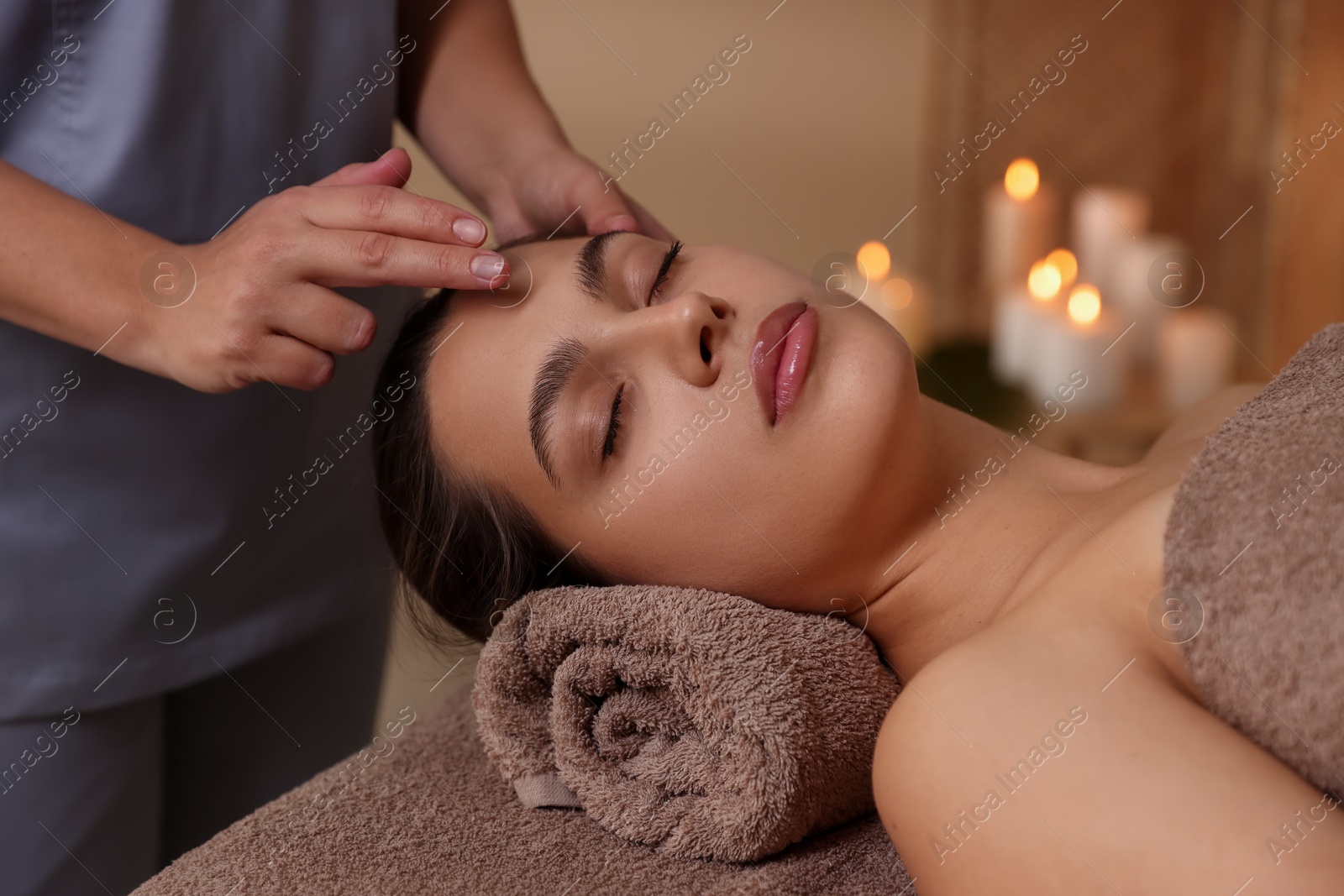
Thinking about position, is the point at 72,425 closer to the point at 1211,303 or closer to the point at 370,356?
the point at 370,356

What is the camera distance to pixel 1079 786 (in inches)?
26.4

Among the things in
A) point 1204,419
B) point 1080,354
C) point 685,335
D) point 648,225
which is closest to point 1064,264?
point 1080,354

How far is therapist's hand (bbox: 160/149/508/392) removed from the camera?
83 cm

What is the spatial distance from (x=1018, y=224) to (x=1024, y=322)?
27 cm

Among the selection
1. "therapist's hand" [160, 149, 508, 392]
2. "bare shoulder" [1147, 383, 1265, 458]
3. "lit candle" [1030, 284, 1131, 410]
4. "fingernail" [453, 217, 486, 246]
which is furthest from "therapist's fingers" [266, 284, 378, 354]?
"lit candle" [1030, 284, 1131, 410]

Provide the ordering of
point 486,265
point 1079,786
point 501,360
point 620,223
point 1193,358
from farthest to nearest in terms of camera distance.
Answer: point 1193,358 < point 620,223 < point 501,360 < point 486,265 < point 1079,786

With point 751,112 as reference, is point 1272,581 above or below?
above

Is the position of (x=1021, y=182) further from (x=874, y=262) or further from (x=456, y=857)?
(x=456, y=857)

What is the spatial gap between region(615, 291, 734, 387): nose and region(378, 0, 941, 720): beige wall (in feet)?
4.48

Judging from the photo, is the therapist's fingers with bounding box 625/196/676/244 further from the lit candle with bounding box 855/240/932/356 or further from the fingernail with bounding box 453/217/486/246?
the lit candle with bounding box 855/240/932/356

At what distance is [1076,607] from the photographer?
80cm

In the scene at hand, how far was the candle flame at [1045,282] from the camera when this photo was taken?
6.79 feet

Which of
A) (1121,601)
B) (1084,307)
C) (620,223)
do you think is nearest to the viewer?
(1121,601)

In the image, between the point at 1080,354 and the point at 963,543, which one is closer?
the point at 963,543
